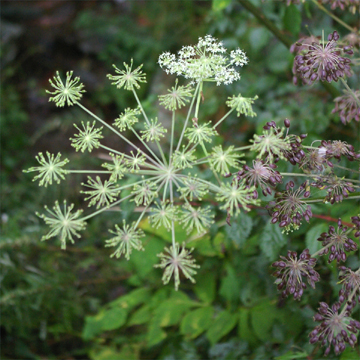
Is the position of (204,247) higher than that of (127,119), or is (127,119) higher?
(127,119)

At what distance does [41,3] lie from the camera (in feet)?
15.6

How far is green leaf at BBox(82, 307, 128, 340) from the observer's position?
83.4 inches

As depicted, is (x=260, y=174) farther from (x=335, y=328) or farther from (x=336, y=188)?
(x=335, y=328)

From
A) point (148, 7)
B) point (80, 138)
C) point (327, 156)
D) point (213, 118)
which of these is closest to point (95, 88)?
point (148, 7)

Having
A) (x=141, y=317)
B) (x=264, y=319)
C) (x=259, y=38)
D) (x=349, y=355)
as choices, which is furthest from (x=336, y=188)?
(x=141, y=317)

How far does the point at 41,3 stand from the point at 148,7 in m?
1.87

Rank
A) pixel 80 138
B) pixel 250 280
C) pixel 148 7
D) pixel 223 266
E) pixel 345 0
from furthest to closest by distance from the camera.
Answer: pixel 148 7 < pixel 223 266 < pixel 250 280 < pixel 345 0 < pixel 80 138

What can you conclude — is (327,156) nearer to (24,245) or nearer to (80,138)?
(80,138)

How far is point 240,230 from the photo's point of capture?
1.45m

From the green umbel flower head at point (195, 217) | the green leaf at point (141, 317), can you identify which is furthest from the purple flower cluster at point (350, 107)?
the green leaf at point (141, 317)

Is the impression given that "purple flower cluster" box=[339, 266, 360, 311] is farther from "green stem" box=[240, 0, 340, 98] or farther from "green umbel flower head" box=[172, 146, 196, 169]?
"green stem" box=[240, 0, 340, 98]

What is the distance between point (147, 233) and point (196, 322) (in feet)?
1.71

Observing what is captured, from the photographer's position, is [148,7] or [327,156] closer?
[327,156]

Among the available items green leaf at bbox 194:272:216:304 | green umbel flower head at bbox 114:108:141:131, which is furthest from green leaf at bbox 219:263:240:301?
green umbel flower head at bbox 114:108:141:131
